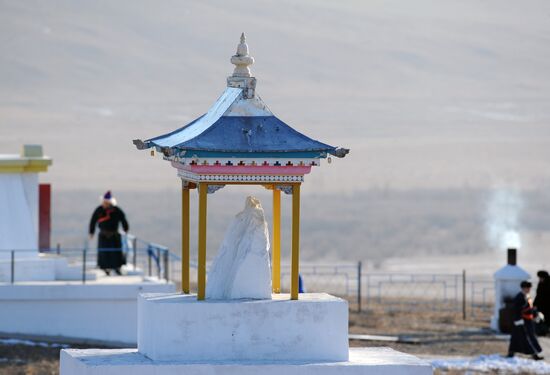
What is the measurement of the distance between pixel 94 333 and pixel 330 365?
10.6 m

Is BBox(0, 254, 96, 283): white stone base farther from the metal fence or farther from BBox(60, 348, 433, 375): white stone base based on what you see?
BBox(60, 348, 433, 375): white stone base

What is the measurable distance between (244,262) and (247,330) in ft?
2.80

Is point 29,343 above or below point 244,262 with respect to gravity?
A: below

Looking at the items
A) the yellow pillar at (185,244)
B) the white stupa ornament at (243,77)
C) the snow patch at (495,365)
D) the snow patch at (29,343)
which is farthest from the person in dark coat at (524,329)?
the white stupa ornament at (243,77)

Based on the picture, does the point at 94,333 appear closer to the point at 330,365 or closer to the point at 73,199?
the point at 330,365

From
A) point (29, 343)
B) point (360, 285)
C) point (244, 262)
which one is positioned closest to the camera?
point (244, 262)

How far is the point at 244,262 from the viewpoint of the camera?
18625 mm

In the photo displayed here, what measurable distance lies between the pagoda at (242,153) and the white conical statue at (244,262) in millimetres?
273

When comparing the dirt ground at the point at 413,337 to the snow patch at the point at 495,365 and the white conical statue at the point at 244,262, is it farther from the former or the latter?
the white conical statue at the point at 244,262

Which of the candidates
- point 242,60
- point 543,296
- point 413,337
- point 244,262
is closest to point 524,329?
point 413,337

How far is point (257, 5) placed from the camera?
9600cm

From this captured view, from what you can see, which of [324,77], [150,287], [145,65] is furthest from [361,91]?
[150,287]

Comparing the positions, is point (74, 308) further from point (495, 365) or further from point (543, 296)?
point (543, 296)

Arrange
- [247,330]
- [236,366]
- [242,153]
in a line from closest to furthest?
[236,366], [247,330], [242,153]
